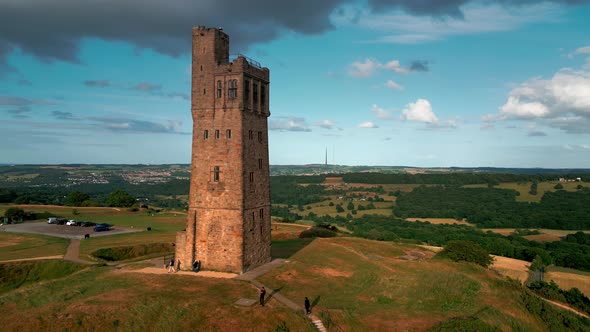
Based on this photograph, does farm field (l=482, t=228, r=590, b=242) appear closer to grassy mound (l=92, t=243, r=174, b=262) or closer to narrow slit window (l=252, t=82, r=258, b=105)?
grassy mound (l=92, t=243, r=174, b=262)

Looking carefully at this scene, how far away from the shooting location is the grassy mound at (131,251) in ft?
173

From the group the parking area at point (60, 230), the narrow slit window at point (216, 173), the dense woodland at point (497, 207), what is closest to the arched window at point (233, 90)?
the narrow slit window at point (216, 173)

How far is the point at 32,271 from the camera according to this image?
4444cm

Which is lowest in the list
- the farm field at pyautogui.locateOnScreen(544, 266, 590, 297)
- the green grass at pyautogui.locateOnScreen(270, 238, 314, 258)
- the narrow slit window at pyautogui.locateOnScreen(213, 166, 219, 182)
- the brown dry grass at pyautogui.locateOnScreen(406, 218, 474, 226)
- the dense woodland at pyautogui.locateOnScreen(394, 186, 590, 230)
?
the brown dry grass at pyautogui.locateOnScreen(406, 218, 474, 226)

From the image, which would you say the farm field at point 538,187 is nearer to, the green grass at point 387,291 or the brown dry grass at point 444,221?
the brown dry grass at point 444,221

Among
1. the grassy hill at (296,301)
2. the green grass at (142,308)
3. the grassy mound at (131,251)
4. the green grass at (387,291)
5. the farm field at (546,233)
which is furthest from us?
the farm field at (546,233)

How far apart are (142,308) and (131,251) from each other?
3010 centimetres

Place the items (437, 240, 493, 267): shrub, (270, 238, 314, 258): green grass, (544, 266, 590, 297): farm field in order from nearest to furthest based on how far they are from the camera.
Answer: (270, 238, 314, 258): green grass < (544, 266, 590, 297): farm field < (437, 240, 493, 267): shrub

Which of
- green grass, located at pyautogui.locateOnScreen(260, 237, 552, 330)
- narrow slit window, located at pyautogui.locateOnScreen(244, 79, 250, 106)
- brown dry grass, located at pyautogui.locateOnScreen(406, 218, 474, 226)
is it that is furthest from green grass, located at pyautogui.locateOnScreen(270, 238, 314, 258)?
brown dry grass, located at pyautogui.locateOnScreen(406, 218, 474, 226)

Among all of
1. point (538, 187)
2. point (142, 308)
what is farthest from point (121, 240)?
point (538, 187)

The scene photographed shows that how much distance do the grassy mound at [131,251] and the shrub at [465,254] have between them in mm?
41909

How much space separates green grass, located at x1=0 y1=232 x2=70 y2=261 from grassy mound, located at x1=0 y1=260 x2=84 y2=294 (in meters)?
5.24

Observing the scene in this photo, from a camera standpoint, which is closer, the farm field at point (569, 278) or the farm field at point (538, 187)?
the farm field at point (569, 278)

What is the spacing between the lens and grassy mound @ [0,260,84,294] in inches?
1667
